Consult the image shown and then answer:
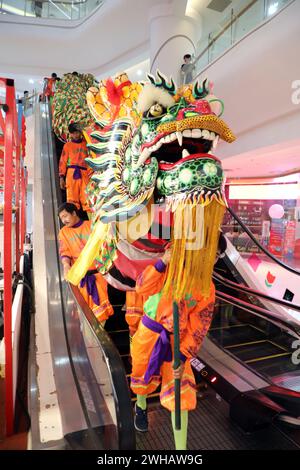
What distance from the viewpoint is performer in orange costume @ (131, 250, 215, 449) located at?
1.67m

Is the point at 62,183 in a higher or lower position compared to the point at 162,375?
higher

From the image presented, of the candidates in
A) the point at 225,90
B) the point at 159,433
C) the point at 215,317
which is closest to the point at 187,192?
the point at 159,433

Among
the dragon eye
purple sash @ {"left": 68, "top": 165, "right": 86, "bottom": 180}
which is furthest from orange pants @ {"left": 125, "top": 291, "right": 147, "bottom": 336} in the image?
purple sash @ {"left": 68, "top": 165, "right": 86, "bottom": 180}

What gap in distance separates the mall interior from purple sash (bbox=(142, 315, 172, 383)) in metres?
0.01

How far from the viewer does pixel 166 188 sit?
4.51 feet

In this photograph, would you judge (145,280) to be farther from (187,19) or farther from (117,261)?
(187,19)

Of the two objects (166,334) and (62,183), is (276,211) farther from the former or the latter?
(166,334)

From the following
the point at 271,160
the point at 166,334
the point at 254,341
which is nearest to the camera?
the point at 166,334

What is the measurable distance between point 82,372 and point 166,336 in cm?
92

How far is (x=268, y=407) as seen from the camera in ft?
8.23

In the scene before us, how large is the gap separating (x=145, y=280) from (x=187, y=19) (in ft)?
26.5

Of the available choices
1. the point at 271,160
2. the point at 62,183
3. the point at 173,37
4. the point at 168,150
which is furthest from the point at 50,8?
the point at 168,150

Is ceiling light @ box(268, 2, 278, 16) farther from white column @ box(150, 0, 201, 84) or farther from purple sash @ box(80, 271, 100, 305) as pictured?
purple sash @ box(80, 271, 100, 305)

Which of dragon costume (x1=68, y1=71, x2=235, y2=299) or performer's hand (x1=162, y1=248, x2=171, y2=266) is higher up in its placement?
dragon costume (x1=68, y1=71, x2=235, y2=299)
